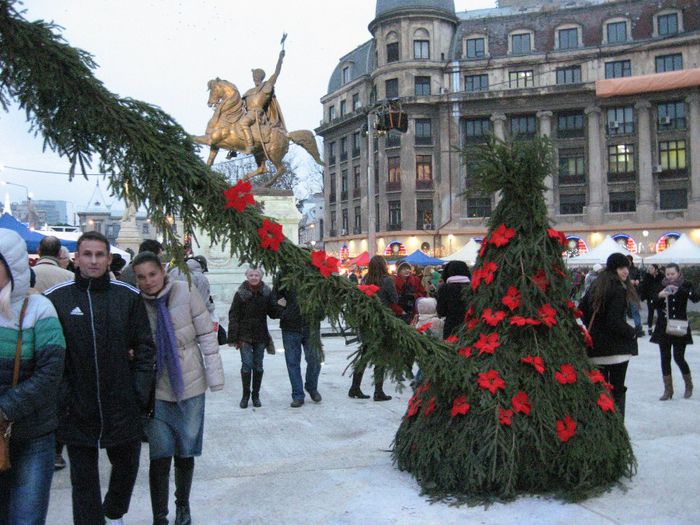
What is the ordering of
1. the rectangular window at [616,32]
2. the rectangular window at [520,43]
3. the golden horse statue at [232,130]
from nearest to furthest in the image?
the golden horse statue at [232,130], the rectangular window at [616,32], the rectangular window at [520,43]

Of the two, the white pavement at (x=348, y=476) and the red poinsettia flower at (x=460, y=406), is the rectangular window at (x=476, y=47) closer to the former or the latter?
the white pavement at (x=348, y=476)

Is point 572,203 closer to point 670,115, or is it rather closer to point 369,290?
point 670,115

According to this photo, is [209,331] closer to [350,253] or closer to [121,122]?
[121,122]

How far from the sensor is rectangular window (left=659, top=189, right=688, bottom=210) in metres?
48.5

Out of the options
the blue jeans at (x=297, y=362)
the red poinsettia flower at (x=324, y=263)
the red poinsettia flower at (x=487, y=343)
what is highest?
the red poinsettia flower at (x=324, y=263)

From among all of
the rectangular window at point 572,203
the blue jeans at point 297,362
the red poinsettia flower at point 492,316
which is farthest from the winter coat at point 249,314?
the rectangular window at point 572,203

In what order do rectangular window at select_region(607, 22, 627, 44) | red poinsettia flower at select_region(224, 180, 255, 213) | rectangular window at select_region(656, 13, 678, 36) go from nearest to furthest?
1. red poinsettia flower at select_region(224, 180, 255, 213)
2. rectangular window at select_region(656, 13, 678, 36)
3. rectangular window at select_region(607, 22, 627, 44)

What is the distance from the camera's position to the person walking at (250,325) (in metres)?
8.47

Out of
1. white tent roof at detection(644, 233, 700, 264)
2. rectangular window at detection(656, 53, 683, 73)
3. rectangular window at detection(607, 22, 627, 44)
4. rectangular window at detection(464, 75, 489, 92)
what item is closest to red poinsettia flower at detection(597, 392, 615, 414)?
white tent roof at detection(644, 233, 700, 264)

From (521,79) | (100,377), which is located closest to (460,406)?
(100,377)

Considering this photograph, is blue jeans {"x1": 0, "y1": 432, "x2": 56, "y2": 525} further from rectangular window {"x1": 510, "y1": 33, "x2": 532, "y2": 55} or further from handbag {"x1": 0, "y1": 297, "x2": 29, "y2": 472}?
rectangular window {"x1": 510, "y1": 33, "x2": 532, "y2": 55}

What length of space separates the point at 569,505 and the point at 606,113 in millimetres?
50230

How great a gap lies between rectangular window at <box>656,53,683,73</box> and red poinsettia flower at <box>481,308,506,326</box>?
50705 millimetres

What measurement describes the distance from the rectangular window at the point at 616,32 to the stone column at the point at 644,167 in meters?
5.66
